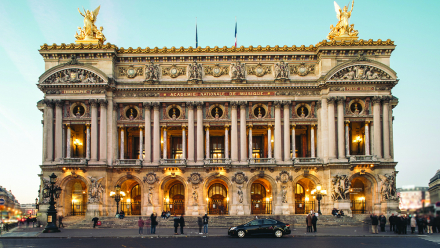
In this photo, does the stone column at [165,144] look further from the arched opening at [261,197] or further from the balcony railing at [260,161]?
the arched opening at [261,197]

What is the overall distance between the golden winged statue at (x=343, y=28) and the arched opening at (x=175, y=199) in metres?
29.0

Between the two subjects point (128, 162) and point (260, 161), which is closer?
point (260, 161)

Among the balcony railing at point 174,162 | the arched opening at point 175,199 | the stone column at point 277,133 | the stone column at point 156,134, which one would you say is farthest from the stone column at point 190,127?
the stone column at point 277,133

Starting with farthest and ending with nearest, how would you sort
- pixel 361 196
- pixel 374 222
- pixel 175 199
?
pixel 175 199, pixel 361 196, pixel 374 222

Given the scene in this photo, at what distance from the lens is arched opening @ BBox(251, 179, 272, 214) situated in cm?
5888

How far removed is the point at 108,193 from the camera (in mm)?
56125

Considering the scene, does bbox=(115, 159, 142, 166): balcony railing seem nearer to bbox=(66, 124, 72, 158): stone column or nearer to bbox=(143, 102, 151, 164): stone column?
bbox=(143, 102, 151, 164): stone column

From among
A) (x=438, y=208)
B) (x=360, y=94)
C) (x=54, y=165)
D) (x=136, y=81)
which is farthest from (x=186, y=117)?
(x=438, y=208)

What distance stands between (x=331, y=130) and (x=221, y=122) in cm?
1412

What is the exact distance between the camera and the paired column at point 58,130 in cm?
5594

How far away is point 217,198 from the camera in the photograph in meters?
60.9

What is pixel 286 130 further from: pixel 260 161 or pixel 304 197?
pixel 304 197

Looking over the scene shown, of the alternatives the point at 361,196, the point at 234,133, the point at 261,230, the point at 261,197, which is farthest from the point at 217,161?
the point at 261,230

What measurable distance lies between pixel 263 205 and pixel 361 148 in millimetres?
15252
